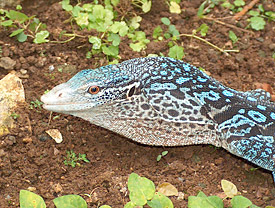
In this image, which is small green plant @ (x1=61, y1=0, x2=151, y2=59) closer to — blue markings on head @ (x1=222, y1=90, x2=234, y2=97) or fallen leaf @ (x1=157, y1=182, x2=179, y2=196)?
blue markings on head @ (x1=222, y1=90, x2=234, y2=97)

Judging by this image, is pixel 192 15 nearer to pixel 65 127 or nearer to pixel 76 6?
pixel 76 6

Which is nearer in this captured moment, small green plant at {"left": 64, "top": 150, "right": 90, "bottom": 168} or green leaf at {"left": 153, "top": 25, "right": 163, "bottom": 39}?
small green plant at {"left": 64, "top": 150, "right": 90, "bottom": 168}

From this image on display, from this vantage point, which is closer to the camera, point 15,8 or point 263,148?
point 263,148

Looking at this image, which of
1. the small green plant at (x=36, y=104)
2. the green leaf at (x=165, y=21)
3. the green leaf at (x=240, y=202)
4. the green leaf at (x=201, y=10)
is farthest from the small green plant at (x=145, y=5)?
the green leaf at (x=240, y=202)

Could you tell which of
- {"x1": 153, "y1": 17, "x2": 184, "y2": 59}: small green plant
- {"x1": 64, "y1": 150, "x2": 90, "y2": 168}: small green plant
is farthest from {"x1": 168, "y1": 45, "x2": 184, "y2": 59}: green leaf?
{"x1": 64, "y1": 150, "x2": 90, "y2": 168}: small green plant

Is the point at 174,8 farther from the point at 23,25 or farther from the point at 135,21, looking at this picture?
the point at 23,25

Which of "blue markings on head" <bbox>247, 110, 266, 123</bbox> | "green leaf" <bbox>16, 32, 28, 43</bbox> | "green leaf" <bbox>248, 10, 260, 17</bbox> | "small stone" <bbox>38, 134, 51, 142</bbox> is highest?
"green leaf" <bbox>248, 10, 260, 17</bbox>

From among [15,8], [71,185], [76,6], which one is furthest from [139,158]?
[15,8]
